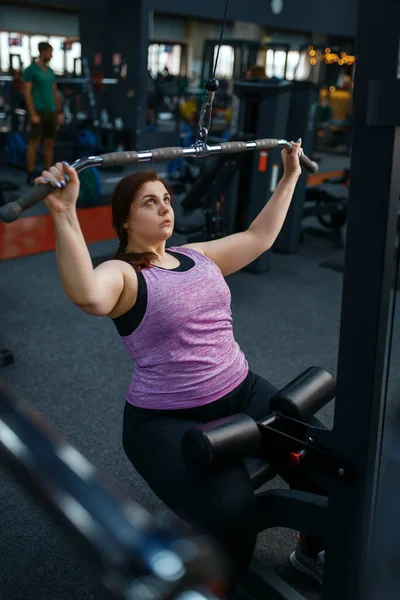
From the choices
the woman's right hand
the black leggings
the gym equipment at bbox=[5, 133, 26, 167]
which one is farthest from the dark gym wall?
the woman's right hand

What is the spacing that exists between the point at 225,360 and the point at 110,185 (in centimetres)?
570

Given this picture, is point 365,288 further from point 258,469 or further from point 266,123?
point 266,123

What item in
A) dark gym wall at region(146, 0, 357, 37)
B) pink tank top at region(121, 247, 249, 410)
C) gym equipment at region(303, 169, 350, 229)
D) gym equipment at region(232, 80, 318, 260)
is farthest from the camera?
dark gym wall at region(146, 0, 357, 37)

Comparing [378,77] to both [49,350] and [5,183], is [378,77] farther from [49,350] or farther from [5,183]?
[5,183]

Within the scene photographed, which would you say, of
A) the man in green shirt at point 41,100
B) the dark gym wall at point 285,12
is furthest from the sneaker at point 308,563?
the dark gym wall at point 285,12

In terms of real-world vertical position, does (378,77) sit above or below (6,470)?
above

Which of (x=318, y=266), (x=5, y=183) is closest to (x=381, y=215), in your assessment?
(x=318, y=266)

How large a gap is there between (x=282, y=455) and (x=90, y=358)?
1.65 metres

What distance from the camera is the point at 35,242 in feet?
15.7

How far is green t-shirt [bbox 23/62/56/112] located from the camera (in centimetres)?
620

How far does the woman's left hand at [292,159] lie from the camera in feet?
4.98

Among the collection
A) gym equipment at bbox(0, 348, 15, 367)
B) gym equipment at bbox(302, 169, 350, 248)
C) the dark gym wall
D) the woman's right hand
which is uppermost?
the dark gym wall

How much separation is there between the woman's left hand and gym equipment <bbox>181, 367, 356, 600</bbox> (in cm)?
49

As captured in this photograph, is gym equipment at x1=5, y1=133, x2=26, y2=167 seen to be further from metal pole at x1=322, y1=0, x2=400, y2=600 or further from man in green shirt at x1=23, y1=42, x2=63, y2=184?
metal pole at x1=322, y1=0, x2=400, y2=600
